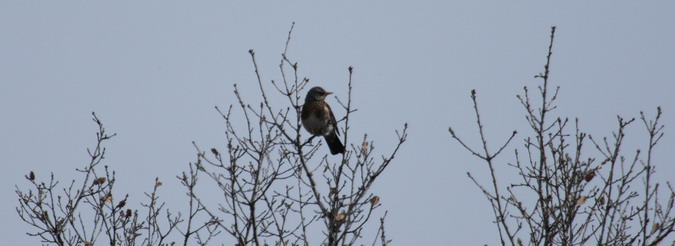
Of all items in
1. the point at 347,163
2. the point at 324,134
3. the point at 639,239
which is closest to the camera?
the point at 639,239

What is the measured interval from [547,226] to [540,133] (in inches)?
34.2

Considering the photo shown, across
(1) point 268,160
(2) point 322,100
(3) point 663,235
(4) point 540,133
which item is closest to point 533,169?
(4) point 540,133

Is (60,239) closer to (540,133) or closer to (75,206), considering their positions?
(75,206)

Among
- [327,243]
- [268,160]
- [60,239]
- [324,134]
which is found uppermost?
[324,134]

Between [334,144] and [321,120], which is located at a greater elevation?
Result: [321,120]

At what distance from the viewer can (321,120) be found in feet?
33.7

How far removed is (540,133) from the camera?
646cm

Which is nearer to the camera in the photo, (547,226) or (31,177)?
(547,226)

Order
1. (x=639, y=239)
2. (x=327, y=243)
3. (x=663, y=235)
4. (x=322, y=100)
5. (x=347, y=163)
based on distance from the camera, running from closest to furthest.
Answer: (x=663, y=235), (x=639, y=239), (x=327, y=243), (x=347, y=163), (x=322, y=100)

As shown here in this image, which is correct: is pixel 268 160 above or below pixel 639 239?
above

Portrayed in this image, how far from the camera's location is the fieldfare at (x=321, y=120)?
1027 centimetres

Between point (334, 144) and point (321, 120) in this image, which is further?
point (334, 144)

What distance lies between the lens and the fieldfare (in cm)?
1027

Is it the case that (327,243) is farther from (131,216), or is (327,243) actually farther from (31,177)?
(31,177)
